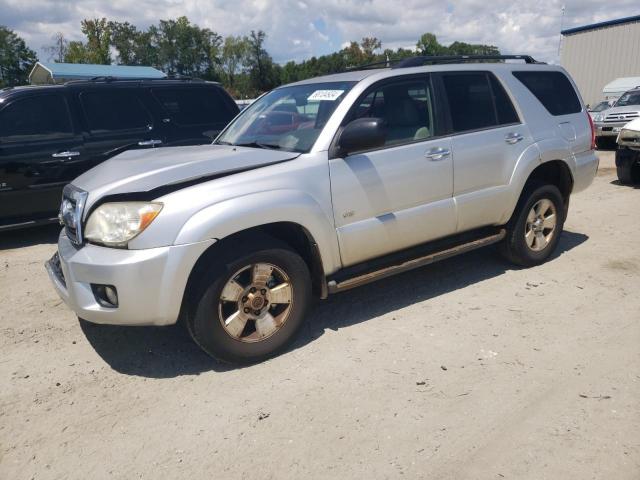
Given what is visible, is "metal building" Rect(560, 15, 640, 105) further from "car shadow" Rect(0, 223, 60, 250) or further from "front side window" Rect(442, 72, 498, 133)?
"car shadow" Rect(0, 223, 60, 250)

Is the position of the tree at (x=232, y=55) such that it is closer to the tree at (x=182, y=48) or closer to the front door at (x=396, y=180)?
the tree at (x=182, y=48)

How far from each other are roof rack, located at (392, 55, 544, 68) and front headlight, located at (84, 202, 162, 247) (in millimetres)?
2412

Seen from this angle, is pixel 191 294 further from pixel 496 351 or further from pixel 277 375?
pixel 496 351

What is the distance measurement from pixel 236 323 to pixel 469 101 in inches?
108

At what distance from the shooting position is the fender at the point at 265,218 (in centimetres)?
312

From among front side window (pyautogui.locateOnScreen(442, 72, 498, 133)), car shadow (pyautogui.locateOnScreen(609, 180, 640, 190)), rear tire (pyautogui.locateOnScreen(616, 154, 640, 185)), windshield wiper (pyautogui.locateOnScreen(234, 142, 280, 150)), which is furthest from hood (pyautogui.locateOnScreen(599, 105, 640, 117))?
windshield wiper (pyautogui.locateOnScreen(234, 142, 280, 150))

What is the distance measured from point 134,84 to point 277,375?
17.2 feet

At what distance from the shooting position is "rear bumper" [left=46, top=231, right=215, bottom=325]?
3.04 meters

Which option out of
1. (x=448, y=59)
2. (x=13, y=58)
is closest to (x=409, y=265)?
(x=448, y=59)

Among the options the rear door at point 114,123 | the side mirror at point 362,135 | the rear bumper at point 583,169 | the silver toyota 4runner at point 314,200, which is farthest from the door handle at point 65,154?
the rear bumper at point 583,169

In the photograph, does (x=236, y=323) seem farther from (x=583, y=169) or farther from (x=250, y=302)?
(x=583, y=169)

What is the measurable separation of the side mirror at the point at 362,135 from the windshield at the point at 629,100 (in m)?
15.0

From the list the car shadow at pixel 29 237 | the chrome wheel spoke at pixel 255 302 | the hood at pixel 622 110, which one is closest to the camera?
the chrome wheel spoke at pixel 255 302

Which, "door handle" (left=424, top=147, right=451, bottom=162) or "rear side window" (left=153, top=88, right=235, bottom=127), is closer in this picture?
"door handle" (left=424, top=147, right=451, bottom=162)
